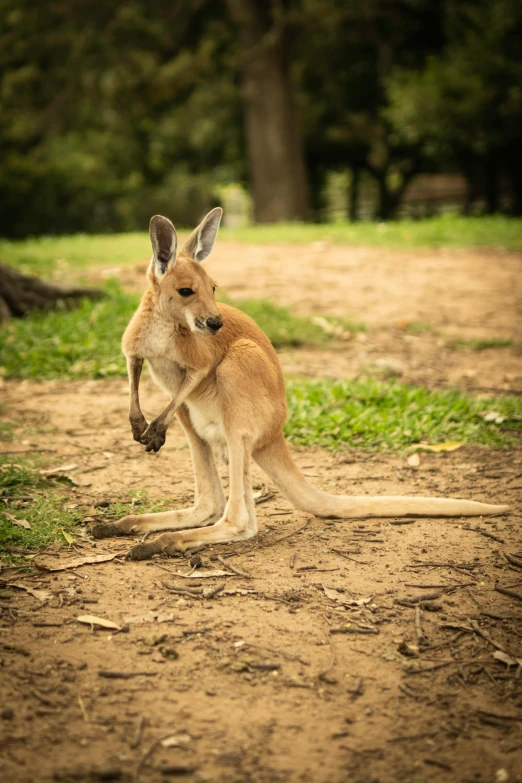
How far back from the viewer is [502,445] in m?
4.48

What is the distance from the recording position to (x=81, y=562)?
3133 millimetres

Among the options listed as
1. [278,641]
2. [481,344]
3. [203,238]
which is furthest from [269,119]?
[278,641]

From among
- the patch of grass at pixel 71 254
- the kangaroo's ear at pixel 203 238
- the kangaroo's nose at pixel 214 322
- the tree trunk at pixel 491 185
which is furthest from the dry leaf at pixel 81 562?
the tree trunk at pixel 491 185

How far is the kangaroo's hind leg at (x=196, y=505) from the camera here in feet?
11.2

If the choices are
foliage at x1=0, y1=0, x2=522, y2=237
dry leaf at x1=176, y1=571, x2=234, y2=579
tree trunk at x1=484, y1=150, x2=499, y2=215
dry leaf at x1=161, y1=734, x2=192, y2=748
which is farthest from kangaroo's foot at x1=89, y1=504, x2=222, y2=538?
tree trunk at x1=484, y1=150, x2=499, y2=215

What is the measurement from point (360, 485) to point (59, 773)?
88.7 inches

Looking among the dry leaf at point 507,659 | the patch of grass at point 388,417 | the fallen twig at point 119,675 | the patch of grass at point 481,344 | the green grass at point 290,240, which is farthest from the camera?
the green grass at point 290,240

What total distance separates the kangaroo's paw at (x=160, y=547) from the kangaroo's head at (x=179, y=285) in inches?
32.4

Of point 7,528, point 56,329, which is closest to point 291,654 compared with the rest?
point 7,528

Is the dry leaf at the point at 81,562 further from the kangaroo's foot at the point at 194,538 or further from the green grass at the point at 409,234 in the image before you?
the green grass at the point at 409,234

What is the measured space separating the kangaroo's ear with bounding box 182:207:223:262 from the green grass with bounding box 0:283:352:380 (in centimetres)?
223

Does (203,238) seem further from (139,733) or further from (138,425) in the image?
(139,733)

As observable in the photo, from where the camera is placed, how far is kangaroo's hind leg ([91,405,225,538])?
342 centimetres

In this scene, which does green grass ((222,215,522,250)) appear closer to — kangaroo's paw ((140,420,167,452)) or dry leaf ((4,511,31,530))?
kangaroo's paw ((140,420,167,452))
